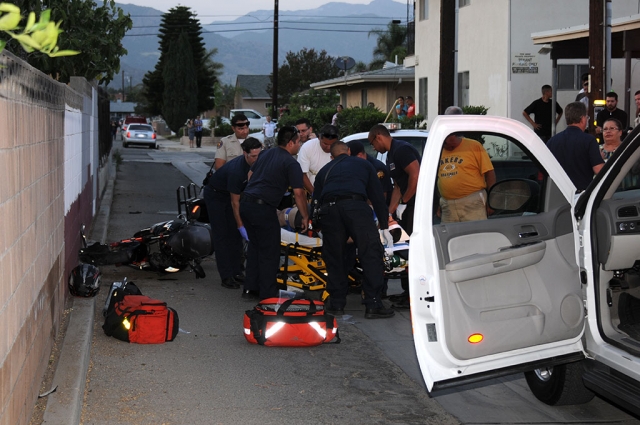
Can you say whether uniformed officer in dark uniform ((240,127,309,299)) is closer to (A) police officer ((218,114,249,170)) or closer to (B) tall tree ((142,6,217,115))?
(A) police officer ((218,114,249,170))

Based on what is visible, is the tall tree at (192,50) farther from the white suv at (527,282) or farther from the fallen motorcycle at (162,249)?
the white suv at (527,282)

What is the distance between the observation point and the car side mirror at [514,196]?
5637mm

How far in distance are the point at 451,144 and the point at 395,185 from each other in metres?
3.64

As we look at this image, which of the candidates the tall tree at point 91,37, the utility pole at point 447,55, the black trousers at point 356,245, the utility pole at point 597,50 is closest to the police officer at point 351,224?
the black trousers at point 356,245

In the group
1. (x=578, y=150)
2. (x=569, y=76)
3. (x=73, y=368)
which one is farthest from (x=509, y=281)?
(x=569, y=76)

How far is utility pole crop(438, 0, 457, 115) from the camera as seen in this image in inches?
609

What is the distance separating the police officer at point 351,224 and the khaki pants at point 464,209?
8.50ft

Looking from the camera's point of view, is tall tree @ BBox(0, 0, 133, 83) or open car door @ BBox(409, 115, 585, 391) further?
tall tree @ BBox(0, 0, 133, 83)

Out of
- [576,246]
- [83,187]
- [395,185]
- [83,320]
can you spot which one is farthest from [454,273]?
[83,187]

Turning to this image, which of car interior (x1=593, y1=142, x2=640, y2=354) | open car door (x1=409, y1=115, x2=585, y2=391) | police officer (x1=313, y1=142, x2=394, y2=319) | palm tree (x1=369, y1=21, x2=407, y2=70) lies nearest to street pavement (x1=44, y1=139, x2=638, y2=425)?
police officer (x1=313, y1=142, x2=394, y2=319)

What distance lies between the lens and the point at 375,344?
311 inches

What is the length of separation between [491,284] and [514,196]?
0.74 metres

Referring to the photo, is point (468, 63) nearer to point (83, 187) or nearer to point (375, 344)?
point (83, 187)

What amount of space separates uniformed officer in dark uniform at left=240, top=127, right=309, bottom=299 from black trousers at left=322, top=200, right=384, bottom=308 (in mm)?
369
